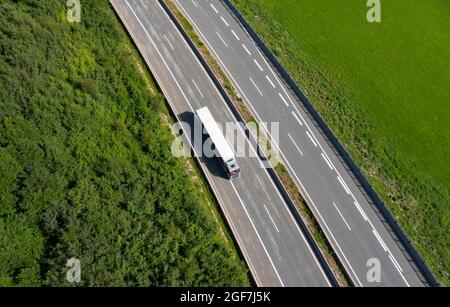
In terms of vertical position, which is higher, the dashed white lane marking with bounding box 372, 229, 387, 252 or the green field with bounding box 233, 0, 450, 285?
the green field with bounding box 233, 0, 450, 285

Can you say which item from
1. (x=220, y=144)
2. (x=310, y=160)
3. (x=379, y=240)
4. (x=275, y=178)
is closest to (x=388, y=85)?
(x=310, y=160)

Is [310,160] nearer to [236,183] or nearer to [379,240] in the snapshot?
[236,183]

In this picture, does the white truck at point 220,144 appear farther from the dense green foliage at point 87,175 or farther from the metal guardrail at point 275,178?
the dense green foliage at point 87,175

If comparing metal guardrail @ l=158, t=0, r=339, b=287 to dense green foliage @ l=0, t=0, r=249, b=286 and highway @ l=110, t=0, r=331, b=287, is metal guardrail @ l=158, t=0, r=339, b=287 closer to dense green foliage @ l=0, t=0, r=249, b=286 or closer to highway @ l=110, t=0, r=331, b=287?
highway @ l=110, t=0, r=331, b=287

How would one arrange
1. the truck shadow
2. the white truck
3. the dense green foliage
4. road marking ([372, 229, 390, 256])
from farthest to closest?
the truck shadow, the white truck, road marking ([372, 229, 390, 256]), the dense green foliage

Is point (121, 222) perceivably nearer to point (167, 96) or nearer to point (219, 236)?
point (219, 236)

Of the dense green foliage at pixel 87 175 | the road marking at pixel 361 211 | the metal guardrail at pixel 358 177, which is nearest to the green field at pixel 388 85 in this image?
the metal guardrail at pixel 358 177

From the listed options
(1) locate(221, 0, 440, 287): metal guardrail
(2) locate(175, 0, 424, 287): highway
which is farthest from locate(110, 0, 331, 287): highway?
(1) locate(221, 0, 440, 287): metal guardrail

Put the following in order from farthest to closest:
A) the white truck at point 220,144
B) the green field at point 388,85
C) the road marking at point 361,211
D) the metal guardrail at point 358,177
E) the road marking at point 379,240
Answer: the green field at point 388,85 < the road marking at point 361,211 < the white truck at point 220,144 < the road marking at point 379,240 < the metal guardrail at point 358,177
